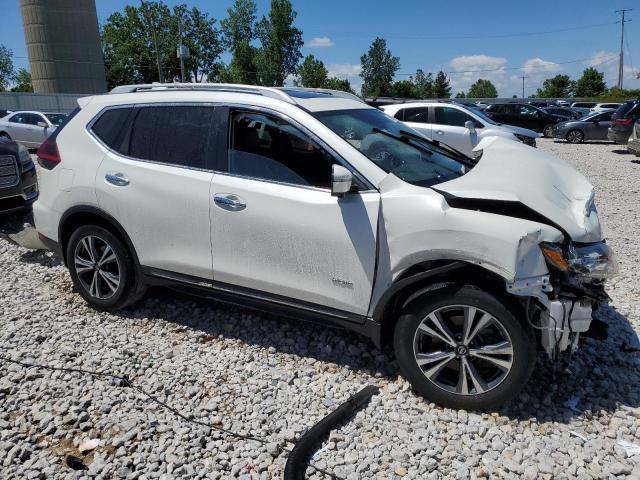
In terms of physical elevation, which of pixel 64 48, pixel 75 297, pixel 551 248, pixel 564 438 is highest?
pixel 64 48

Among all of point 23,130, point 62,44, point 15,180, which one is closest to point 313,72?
point 62,44

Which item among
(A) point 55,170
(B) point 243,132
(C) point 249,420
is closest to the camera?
(C) point 249,420

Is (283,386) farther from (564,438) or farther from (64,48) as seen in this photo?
(64,48)

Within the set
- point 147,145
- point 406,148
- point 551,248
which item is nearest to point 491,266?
point 551,248

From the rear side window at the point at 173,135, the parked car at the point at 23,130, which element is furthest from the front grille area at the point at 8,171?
the parked car at the point at 23,130

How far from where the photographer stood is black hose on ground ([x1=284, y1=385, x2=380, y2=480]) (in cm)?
263

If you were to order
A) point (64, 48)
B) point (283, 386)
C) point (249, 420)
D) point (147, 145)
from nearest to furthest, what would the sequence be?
point (249, 420), point (283, 386), point (147, 145), point (64, 48)

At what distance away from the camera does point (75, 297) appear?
190 inches

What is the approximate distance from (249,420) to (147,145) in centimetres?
224

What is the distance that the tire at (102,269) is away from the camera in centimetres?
417

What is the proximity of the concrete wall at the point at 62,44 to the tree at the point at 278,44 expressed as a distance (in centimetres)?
2847

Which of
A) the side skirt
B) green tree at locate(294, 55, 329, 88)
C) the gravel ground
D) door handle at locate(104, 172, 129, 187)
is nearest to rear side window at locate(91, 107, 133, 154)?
door handle at locate(104, 172, 129, 187)

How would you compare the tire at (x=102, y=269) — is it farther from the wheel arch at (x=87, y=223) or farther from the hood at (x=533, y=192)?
the hood at (x=533, y=192)

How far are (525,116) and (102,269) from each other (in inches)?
950
